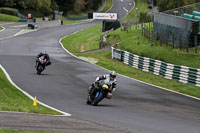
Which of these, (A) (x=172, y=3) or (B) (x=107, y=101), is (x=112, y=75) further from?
(A) (x=172, y=3)

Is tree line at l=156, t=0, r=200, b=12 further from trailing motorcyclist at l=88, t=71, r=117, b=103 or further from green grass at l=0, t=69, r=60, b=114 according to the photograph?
trailing motorcyclist at l=88, t=71, r=117, b=103

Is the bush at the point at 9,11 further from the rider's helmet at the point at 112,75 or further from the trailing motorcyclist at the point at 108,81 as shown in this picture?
the rider's helmet at the point at 112,75

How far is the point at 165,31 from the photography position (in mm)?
47281

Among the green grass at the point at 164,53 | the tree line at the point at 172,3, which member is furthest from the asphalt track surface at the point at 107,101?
the tree line at the point at 172,3

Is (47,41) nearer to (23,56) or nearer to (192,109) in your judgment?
(23,56)

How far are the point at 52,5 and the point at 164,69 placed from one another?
91.2 m

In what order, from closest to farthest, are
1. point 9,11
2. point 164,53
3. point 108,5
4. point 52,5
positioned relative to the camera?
1. point 164,53
2. point 9,11
3. point 52,5
4. point 108,5

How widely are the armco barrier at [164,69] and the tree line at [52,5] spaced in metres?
73.2

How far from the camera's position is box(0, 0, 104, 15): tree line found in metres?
113

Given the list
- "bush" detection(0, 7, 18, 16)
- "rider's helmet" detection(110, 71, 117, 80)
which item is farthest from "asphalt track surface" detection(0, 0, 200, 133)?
"bush" detection(0, 7, 18, 16)

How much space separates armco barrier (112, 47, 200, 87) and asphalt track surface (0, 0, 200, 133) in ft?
12.0

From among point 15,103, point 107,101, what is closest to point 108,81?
point 107,101

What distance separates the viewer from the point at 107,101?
21438 millimetres

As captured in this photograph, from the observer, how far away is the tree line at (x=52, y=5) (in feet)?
→ 370
